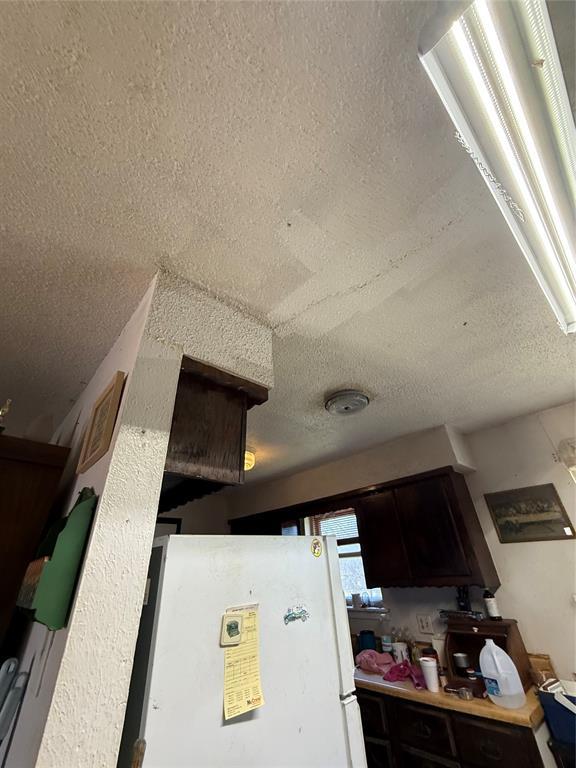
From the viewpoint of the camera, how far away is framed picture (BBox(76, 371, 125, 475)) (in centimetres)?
82

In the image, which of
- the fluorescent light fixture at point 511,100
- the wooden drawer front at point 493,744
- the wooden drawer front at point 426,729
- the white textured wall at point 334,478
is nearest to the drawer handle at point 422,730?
the wooden drawer front at point 426,729

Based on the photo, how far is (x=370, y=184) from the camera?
2.67 ft

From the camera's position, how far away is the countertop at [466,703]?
→ 1.49 metres

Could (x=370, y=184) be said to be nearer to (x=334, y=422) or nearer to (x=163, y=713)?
(x=163, y=713)

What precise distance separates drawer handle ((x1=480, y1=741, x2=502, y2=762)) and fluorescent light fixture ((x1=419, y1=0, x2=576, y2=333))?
2.23m

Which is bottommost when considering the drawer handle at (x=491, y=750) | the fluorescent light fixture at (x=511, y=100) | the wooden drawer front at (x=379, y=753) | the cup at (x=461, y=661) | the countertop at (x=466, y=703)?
the wooden drawer front at (x=379, y=753)

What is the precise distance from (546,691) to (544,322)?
179 cm

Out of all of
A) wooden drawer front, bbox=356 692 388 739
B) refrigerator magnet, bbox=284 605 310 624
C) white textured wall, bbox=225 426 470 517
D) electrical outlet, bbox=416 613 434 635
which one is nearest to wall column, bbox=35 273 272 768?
refrigerator magnet, bbox=284 605 310 624

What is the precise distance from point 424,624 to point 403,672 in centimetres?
31

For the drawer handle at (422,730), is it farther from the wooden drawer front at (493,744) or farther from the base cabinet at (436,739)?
the wooden drawer front at (493,744)

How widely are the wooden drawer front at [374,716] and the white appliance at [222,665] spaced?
4.28 feet

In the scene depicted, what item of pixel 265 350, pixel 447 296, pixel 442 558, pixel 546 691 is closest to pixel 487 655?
pixel 546 691

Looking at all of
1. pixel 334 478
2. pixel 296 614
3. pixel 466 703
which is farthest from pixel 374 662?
pixel 296 614

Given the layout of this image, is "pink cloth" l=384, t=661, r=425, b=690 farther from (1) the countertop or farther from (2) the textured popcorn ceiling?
(2) the textured popcorn ceiling
